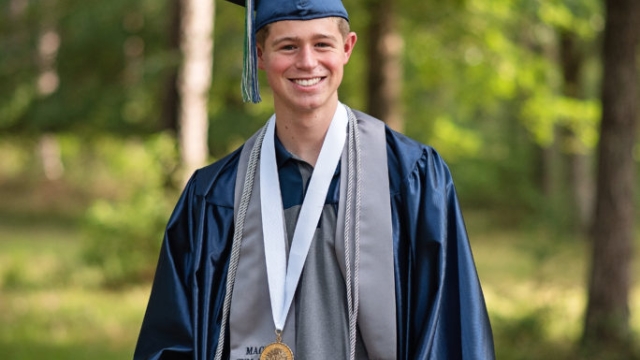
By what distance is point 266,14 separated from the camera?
2.59 metres

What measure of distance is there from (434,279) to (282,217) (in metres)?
0.44

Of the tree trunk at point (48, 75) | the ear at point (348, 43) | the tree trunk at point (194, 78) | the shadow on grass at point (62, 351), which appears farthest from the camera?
the tree trunk at point (48, 75)

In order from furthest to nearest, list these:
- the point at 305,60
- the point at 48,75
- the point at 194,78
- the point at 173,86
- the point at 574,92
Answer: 1. the point at 48,75
2. the point at 574,92
3. the point at 173,86
4. the point at 194,78
5. the point at 305,60

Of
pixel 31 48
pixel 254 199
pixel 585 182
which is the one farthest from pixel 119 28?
pixel 254 199

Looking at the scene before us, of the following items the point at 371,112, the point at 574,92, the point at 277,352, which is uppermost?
the point at 277,352

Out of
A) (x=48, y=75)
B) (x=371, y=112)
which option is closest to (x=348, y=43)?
(x=371, y=112)

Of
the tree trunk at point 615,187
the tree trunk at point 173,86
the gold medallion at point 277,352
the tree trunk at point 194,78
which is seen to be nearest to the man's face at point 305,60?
the gold medallion at point 277,352

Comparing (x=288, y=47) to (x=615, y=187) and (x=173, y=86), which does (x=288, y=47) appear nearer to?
(x=615, y=187)

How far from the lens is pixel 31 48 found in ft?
63.0

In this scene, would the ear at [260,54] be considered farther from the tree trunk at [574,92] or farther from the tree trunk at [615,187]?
the tree trunk at [574,92]

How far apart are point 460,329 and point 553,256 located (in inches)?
270

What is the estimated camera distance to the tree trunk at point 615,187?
24.3 ft

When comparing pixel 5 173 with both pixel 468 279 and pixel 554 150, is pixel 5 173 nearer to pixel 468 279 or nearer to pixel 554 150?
pixel 554 150

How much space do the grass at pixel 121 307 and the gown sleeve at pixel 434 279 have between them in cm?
582
